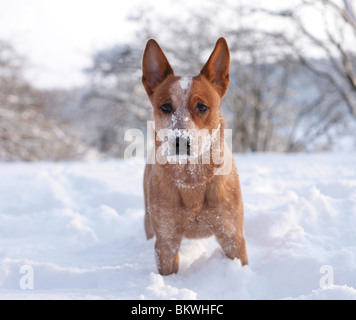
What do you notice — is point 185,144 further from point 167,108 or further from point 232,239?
point 232,239

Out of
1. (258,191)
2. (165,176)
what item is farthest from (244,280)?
(258,191)

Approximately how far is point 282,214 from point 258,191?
1.11m

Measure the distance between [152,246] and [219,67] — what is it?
5.69 ft

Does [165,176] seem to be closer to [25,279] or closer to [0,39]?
[25,279]

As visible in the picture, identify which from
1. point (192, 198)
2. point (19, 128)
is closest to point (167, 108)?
point (192, 198)

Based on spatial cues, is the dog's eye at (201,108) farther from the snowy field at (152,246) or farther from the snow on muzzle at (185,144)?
the snowy field at (152,246)

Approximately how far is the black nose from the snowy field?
822mm

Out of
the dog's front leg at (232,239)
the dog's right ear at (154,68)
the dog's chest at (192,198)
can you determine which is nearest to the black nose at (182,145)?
the dog's chest at (192,198)

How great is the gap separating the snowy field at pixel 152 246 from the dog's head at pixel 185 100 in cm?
90

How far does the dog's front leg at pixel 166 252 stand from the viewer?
260 centimetres

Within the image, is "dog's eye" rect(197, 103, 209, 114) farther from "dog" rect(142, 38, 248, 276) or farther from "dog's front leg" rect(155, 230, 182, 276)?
"dog's front leg" rect(155, 230, 182, 276)

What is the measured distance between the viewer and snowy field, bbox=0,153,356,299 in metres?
2.36

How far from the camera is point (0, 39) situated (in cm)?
1845

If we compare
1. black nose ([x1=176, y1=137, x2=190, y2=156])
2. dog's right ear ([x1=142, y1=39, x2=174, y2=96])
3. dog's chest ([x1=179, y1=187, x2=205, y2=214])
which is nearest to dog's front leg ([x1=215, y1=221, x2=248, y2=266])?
dog's chest ([x1=179, y1=187, x2=205, y2=214])
